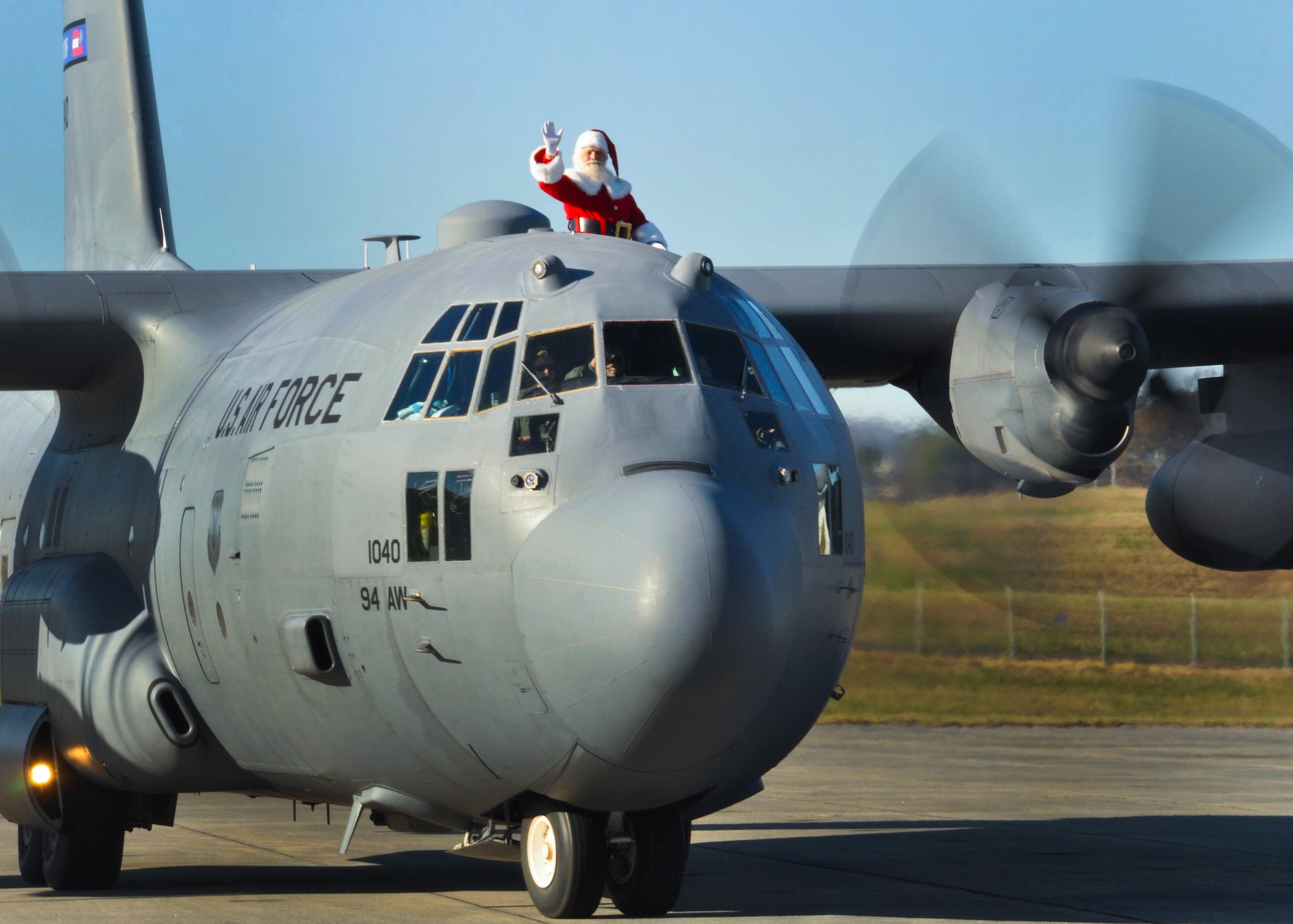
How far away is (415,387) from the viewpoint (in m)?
8.91

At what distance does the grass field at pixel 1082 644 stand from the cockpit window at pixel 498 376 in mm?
14663

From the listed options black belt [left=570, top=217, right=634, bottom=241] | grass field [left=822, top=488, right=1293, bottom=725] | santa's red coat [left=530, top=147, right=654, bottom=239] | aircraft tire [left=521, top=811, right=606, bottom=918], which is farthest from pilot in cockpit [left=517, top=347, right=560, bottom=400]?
grass field [left=822, top=488, right=1293, bottom=725]

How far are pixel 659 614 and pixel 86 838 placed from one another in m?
5.89

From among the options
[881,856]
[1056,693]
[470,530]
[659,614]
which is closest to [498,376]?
[470,530]

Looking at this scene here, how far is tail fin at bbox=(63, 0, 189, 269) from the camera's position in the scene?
614 inches

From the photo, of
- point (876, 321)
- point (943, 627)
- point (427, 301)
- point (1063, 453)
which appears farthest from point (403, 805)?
point (943, 627)

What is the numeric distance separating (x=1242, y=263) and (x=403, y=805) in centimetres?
854

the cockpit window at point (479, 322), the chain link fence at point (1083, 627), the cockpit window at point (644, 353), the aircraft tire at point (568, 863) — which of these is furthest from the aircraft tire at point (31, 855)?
the chain link fence at point (1083, 627)

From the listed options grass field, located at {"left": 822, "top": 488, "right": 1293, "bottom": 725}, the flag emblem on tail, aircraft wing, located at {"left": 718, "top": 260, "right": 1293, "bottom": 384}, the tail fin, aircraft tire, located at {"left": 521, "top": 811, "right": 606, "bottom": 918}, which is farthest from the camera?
grass field, located at {"left": 822, "top": 488, "right": 1293, "bottom": 725}

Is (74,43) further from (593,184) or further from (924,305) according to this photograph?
(924,305)

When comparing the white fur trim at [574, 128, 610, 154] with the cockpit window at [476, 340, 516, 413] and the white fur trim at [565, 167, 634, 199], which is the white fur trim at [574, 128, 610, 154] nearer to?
the white fur trim at [565, 167, 634, 199]

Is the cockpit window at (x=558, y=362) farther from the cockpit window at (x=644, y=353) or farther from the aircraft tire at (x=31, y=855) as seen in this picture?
the aircraft tire at (x=31, y=855)

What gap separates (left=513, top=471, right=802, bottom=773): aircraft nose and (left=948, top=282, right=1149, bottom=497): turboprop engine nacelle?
4.14 meters

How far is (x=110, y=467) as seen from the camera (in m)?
12.3
